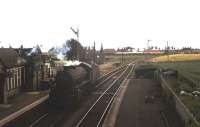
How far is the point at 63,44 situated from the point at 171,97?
69.3 metres

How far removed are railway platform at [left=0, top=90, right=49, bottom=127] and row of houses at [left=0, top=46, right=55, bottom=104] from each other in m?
0.85

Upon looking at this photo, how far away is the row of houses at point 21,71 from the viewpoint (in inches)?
1431

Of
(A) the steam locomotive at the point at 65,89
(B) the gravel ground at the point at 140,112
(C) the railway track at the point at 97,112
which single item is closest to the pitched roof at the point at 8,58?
(A) the steam locomotive at the point at 65,89

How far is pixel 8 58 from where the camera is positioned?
38.4 m

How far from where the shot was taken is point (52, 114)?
1200 inches

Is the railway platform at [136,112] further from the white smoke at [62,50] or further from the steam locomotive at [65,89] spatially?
the white smoke at [62,50]

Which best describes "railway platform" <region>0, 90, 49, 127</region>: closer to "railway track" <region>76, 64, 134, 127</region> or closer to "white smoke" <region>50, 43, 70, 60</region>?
"railway track" <region>76, 64, 134, 127</region>

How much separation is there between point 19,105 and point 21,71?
30.5 feet

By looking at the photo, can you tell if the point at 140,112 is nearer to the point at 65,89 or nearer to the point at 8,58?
the point at 65,89

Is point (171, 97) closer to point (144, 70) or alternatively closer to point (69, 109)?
point (69, 109)

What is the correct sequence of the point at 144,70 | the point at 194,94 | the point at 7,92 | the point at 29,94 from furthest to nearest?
the point at 144,70 → the point at 29,94 → the point at 7,92 → the point at 194,94

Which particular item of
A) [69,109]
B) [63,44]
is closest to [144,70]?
[63,44]

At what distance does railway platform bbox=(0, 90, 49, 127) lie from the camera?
28.9 meters

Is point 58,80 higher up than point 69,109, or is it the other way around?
point 58,80
